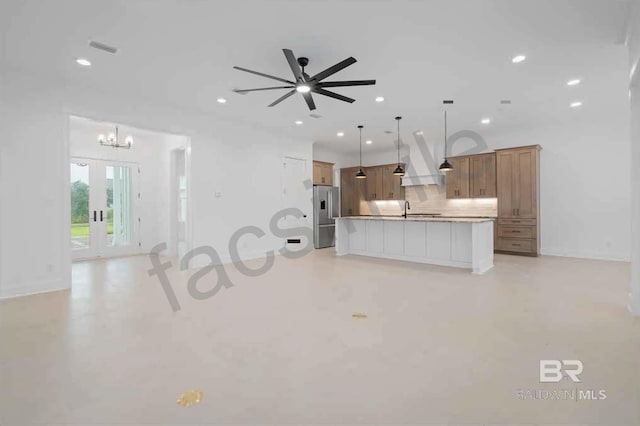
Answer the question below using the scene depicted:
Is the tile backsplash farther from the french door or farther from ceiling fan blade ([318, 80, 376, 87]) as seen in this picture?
the french door

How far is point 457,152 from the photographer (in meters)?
8.45

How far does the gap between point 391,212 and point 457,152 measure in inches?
105

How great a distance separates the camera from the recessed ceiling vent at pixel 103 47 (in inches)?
139

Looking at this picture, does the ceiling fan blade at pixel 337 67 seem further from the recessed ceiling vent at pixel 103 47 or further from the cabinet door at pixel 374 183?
the cabinet door at pixel 374 183

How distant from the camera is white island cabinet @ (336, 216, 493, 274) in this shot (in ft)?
18.6

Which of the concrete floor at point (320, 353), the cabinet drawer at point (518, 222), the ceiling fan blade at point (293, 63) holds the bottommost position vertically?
the concrete floor at point (320, 353)

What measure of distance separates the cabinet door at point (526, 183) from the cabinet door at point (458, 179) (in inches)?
44.7

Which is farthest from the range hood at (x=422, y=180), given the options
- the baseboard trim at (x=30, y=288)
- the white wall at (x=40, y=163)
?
the baseboard trim at (x=30, y=288)

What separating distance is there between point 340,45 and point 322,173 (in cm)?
601

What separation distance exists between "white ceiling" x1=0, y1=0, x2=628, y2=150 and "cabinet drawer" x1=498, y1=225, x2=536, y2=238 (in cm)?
275

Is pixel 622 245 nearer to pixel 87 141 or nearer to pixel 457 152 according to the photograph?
pixel 457 152

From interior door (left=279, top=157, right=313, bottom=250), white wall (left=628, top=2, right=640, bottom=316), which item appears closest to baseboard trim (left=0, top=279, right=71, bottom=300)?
interior door (left=279, top=157, right=313, bottom=250)

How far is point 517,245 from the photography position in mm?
7289

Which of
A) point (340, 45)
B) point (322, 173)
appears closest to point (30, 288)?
point (340, 45)
